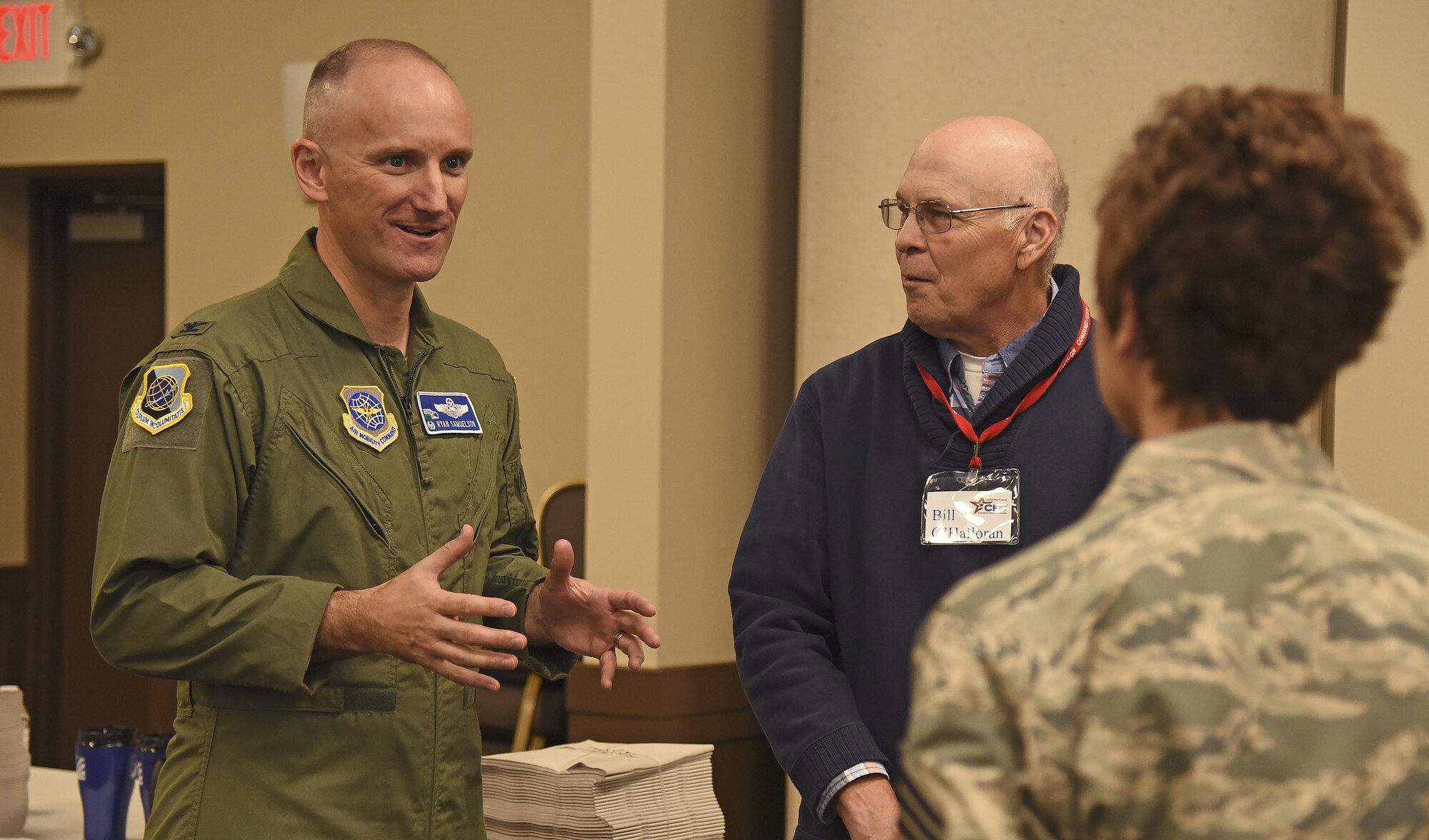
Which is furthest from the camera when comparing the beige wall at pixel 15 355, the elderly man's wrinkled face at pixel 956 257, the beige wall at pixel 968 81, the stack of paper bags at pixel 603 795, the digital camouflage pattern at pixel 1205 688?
the beige wall at pixel 15 355

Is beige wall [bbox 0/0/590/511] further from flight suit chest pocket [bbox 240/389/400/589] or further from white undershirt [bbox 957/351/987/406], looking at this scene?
flight suit chest pocket [bbox 240/389/400/589]

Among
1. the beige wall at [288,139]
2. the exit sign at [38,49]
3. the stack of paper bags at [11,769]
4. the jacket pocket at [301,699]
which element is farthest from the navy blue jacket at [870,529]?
the exit sign at [38,49]

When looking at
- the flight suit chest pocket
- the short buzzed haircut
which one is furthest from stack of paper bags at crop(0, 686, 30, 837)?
the short buzzed haircut

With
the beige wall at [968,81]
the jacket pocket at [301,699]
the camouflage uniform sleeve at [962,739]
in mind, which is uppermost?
the beige wall at [968,81]

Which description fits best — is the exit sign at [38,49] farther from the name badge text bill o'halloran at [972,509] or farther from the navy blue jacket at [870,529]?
the name badge text bill o'halloran at [972,509]

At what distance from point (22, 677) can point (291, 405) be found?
438cm

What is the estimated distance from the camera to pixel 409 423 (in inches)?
68.5

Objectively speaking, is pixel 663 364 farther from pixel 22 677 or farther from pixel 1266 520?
pixel 22 677

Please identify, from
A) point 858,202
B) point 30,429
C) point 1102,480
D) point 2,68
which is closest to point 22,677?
point 30,429

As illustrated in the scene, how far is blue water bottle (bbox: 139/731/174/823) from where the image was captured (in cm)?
185

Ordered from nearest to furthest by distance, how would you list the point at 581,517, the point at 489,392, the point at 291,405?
the point at 291,405
the point at 489,392
the point at 581,517

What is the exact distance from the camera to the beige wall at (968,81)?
127 inches

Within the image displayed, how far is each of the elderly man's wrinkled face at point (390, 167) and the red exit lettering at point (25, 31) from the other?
3.92m

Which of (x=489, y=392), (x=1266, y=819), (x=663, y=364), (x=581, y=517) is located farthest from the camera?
(x=581, y=517)
